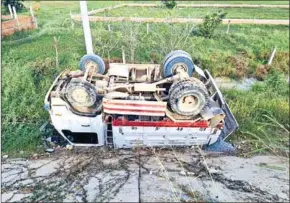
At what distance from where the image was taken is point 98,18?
47.0 ft

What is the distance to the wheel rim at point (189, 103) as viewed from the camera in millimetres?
6012

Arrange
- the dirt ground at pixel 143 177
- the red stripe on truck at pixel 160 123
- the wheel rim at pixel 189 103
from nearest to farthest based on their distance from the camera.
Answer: the dirt ground at pixel 143 177, the red stripe on truck at pixel 160 123, the wheel rim at pixel 189 103

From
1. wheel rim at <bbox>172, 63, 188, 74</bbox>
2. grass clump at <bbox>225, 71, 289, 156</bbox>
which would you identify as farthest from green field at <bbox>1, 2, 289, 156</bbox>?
wheel rim at <bbox>172, 63, 188, 74</bbox>

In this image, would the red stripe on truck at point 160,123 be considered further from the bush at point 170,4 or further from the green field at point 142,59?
the bush at point 170,4

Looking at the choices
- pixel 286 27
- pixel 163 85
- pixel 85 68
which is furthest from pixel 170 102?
pixel 286 27

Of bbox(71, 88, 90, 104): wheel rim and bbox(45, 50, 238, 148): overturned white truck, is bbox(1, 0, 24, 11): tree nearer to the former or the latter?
bbox(45, 50, 238, 148): overturned white truck

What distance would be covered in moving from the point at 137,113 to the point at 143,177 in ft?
3.90

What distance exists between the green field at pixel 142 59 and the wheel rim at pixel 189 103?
124 centimetres

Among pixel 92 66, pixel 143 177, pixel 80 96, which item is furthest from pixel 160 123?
pixel 92 66

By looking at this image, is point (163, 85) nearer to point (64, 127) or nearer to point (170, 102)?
point (170, 102)

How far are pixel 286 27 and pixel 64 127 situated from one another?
13448 mm

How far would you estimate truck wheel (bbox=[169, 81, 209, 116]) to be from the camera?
5867 millimetres

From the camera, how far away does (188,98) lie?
603 centimetres

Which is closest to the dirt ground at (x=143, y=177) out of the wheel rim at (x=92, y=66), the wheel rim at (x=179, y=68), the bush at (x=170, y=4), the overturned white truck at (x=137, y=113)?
the overturned white truck at (x=137, y=113)
